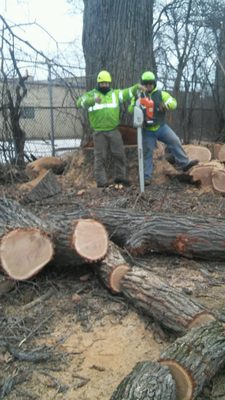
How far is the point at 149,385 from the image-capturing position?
7.30 feet

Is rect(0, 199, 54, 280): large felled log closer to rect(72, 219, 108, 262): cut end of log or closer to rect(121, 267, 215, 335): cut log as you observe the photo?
rect(72, 219, 108, 262): cut end of log

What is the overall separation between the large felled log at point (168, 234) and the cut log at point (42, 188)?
2.00 metres

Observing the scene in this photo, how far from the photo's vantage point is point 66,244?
3848 mm

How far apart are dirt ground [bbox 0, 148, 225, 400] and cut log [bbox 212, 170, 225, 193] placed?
241 centimetres

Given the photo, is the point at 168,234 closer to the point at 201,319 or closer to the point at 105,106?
the point at 201,319

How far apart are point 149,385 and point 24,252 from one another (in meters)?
1.69

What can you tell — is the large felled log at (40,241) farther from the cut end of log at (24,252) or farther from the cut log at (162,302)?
the cut log at (162,302)

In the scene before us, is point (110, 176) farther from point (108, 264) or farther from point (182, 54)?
point (182, 54)

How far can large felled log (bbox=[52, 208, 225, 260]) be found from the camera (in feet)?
14.5

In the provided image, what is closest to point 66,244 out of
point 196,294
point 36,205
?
point 196,294

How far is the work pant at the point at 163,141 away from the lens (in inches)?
274

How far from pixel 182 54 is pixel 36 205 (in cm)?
970

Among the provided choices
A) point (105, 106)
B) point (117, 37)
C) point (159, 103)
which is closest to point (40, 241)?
point (105, 106)

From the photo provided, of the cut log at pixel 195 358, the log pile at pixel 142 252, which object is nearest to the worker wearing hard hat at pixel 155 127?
the log pile at pixel 142 252
